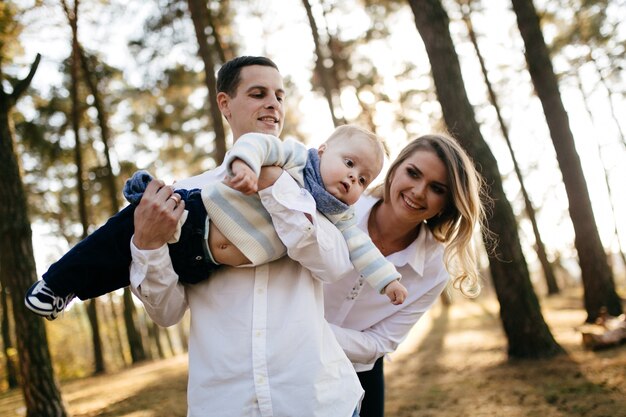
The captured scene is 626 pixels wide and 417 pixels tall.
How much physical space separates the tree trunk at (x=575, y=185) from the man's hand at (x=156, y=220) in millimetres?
8623

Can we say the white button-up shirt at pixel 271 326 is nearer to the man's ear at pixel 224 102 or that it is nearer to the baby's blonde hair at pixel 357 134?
the baby's blonde hair at pixel 357 134

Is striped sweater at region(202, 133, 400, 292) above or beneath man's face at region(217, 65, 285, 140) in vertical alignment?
beneath

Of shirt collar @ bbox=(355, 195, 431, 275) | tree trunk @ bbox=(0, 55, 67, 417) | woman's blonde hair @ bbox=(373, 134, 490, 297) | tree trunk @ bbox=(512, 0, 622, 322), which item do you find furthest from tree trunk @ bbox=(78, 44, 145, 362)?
woman's blonde hair @ bbox=(373, 134, 490, 297)

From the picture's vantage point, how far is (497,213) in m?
6.73

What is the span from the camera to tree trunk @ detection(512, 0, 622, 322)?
8.95 meters

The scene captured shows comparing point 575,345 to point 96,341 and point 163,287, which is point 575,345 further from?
point 96,341

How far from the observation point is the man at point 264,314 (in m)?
1.84

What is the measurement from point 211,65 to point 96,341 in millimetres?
8272

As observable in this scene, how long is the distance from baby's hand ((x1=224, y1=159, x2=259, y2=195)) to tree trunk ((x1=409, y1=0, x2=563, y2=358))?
17.4 ft

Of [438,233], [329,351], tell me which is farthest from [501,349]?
[329,351]

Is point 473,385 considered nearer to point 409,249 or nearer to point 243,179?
point 409,249

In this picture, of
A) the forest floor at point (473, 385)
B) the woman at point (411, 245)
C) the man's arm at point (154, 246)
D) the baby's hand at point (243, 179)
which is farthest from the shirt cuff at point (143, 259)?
the forest floor at point (473, 385)

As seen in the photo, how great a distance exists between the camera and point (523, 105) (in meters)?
18.0

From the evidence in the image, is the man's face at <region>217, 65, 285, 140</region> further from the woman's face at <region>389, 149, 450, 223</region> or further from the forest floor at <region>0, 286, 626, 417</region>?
the forest floor at <region>0, 286, 626, 417</region>
